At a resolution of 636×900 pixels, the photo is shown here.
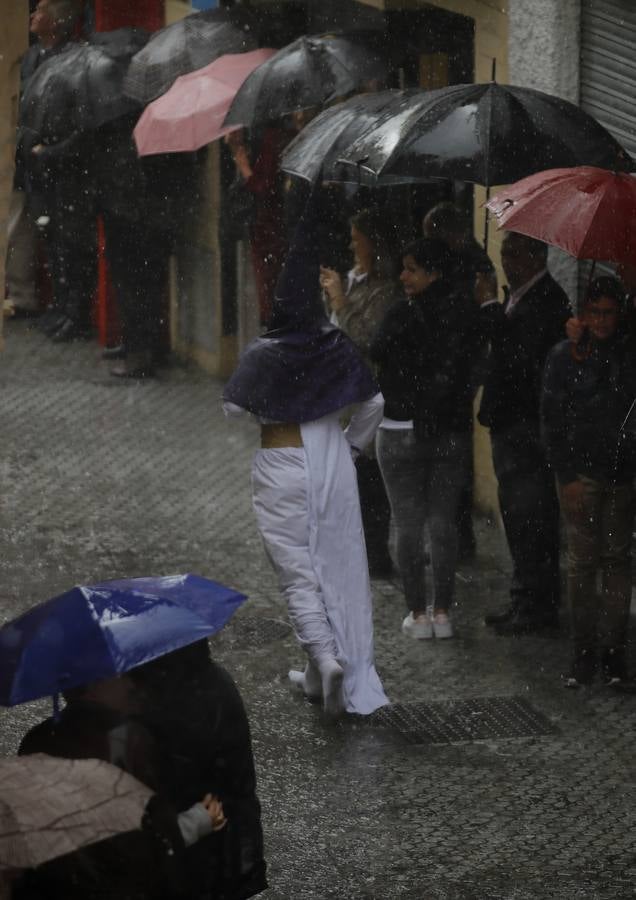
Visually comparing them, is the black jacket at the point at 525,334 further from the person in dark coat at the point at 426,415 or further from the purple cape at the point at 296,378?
the purple cape at the point at 296,378

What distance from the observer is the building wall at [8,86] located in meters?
5.63

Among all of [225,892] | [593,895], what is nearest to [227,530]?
[593,895]

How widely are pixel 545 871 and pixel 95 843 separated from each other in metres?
3.04

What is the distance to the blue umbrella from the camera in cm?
409

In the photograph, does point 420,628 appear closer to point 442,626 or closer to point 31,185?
point 442,626

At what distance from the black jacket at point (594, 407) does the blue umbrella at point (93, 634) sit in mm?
3812

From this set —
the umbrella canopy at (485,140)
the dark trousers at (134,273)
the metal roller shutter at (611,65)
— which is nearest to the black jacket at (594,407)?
the umbrella canopy at (485,140)

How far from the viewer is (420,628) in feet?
29.2

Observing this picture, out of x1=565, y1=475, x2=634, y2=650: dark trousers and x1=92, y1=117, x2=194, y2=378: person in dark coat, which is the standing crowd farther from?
x1=92, y1=117, x2=194, y2=378: person in dark coat

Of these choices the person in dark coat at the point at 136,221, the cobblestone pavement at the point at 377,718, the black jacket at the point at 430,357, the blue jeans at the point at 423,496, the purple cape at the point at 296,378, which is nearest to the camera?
the cobblestone pavement at the point at 377,718

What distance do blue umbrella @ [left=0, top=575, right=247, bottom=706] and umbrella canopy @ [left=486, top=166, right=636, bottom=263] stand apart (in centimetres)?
389

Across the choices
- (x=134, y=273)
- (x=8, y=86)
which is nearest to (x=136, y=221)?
(x=134, y=273)

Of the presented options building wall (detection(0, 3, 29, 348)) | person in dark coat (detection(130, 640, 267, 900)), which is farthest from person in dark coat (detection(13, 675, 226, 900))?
building wall (detection(0, 3, 29, 348))

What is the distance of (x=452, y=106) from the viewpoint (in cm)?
862
